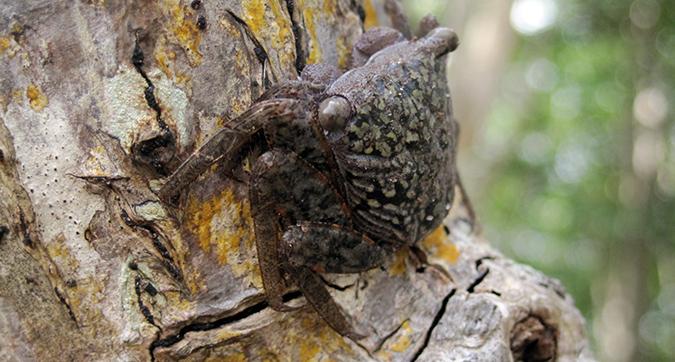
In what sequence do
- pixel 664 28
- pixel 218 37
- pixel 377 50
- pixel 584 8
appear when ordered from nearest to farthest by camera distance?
pixel 218 37
pixel 377 50
pixel 664 28
pixel 584 8

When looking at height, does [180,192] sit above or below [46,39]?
below

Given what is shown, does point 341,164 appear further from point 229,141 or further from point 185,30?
point 185,30

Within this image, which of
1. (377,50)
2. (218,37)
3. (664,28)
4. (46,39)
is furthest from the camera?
(664,28)

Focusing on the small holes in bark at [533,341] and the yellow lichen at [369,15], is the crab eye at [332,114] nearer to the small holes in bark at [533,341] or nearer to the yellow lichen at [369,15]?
the yellow lichen at [369,15]

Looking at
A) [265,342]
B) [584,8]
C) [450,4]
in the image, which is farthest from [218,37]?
[584,8]

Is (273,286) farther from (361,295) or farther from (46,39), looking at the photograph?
(46,39)

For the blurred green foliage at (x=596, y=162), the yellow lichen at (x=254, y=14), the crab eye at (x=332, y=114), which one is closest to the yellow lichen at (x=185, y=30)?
the yellow lichen at (x=254, y=14)

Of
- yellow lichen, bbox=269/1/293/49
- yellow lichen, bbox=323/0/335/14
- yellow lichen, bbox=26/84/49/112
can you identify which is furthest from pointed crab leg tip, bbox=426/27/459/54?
yellow lichen, bbox=26/84/49/112
